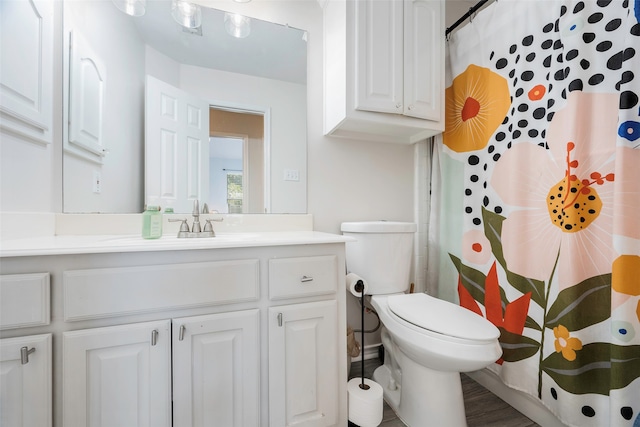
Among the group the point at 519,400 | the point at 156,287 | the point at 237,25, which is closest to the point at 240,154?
the point at 237,25

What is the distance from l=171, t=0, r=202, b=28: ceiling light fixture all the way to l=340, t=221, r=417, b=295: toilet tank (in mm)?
1345

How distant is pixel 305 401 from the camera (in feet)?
3.33

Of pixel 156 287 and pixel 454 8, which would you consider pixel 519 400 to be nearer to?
pixel 156 287

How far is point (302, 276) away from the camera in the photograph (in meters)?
1.02

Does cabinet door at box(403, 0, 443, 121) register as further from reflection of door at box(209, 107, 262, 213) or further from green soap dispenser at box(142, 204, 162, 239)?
green soap dispenser at box(142, 204, 162, 239)

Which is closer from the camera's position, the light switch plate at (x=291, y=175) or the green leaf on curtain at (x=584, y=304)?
the green leaf on curtain at (x=584, y=304)

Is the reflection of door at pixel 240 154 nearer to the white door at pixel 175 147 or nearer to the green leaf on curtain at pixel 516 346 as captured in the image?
the white door at pixel 175 147

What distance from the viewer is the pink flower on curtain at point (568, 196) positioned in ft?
3.17

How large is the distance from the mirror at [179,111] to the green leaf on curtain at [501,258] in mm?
1002

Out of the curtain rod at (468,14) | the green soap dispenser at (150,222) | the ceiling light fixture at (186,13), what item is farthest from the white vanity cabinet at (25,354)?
the curtain rod at (468,14)

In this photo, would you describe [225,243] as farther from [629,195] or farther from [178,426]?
[629,195]

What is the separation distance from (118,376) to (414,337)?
1031 millimetres

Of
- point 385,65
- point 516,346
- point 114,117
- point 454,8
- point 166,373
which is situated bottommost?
point 516,346

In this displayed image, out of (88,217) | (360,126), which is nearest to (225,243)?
(88,217)
